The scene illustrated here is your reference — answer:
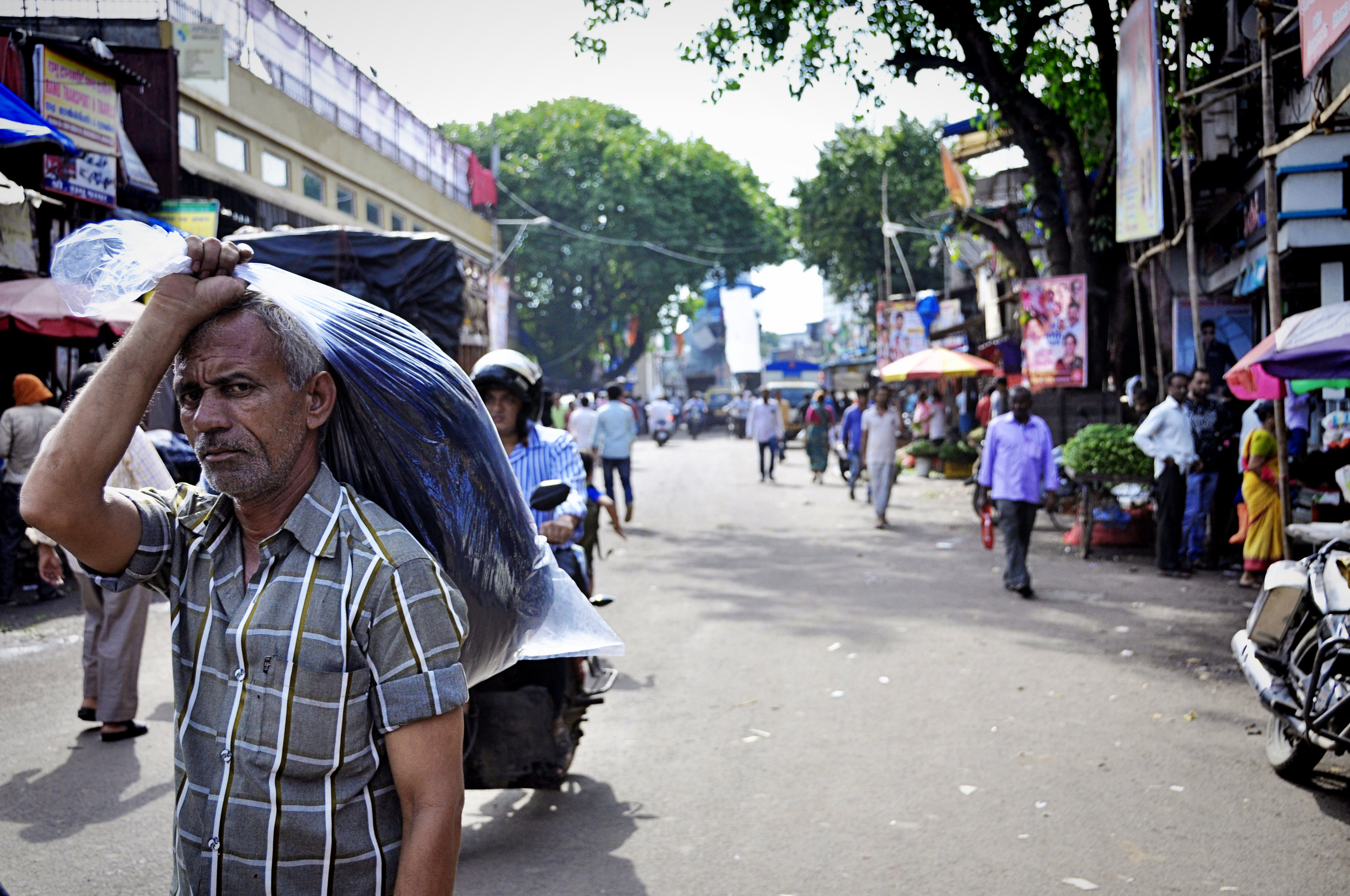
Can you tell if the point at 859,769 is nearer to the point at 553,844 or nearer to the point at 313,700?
the point at 553,844

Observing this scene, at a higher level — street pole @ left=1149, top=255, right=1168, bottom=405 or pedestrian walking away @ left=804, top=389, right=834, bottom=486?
street pole @ left=1149, top=255, right=1168, bottom=405

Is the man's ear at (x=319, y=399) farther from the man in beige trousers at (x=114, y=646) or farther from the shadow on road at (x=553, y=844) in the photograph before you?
the man in beige trousers at (x=114, y=646)

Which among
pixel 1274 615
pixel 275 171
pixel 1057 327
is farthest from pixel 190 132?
pixel 1274 615

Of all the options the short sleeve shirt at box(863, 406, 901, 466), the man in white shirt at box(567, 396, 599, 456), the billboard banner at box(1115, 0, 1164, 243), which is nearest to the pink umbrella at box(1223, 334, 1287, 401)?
the billboard banner at box(1115, 0, 1164, 243)

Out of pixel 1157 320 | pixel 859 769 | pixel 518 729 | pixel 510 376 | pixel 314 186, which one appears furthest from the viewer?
pixel 314 186

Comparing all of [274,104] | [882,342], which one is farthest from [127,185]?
[882,342]

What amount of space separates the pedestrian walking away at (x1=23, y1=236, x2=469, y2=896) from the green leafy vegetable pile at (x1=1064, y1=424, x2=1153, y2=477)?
10042mm

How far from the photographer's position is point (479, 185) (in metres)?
36.1

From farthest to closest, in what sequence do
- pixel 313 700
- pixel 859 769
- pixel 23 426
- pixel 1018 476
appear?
pixel 1018 476 < pixel 23 426 < pixel 859 769 < pixel 313 700

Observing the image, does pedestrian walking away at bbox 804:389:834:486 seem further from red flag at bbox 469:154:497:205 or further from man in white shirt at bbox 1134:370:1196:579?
red flag at bbox 469:154:497:205

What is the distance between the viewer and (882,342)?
25953 millimetres

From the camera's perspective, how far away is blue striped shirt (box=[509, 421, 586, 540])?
4.79 meters

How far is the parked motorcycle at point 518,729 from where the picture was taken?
391 cm

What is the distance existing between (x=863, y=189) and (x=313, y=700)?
31370mm
